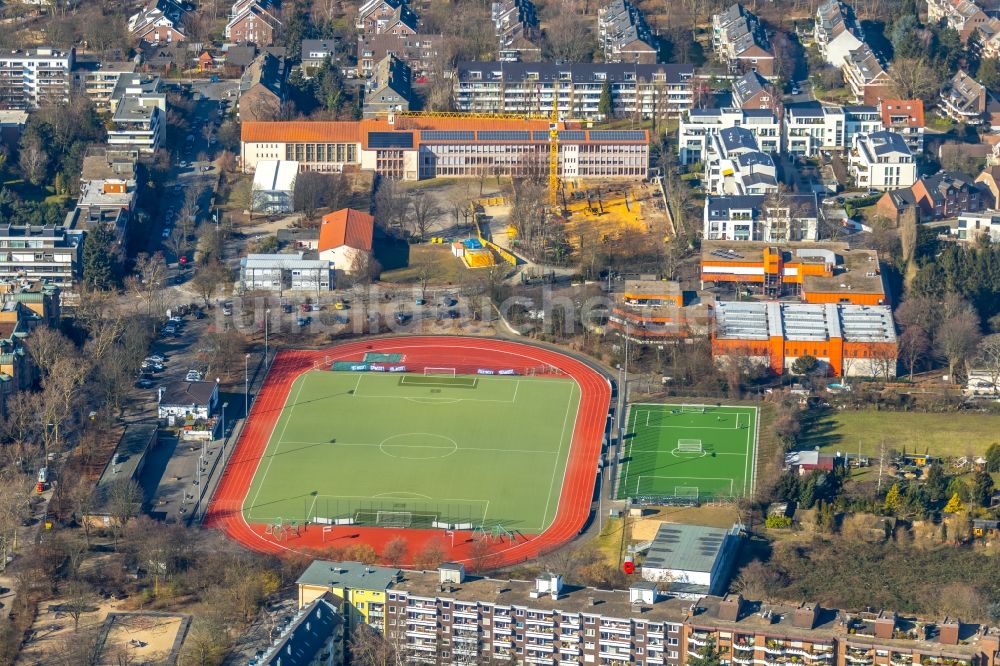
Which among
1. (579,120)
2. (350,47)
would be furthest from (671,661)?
(350,47)

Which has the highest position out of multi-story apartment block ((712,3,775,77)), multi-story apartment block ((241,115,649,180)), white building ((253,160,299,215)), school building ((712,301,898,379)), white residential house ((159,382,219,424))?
multi-story apartment block ((712,3,775,77))

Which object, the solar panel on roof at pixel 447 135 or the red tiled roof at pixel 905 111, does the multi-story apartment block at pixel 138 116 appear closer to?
the solar panel on roof at pixel 447 135

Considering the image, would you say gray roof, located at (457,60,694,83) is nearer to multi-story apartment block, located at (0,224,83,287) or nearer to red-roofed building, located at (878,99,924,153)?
red-roofed building, located at (878,99,924,153)

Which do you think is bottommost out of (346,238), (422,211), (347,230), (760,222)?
(346,238)

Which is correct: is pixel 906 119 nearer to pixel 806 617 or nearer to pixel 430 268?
pixel 430 268

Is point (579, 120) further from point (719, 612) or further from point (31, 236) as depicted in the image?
point (719, 612)

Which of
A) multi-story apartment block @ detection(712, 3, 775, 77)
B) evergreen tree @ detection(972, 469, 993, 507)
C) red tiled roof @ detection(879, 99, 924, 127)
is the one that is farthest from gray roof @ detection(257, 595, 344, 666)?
multi-story apartment block @ detection(712, 3, 775, 77)

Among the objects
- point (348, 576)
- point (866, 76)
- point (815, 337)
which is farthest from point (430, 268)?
point (348, 576)
